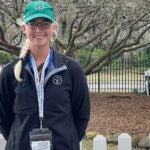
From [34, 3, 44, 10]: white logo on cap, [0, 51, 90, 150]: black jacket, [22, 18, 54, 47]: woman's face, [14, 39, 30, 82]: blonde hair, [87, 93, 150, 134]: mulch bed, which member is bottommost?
[87, 93, 150, 134]: mulch bed

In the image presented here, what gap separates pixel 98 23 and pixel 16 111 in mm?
8080

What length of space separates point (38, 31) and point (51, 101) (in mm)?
475

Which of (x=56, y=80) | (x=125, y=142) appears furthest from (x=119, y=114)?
(x=56, y=80)

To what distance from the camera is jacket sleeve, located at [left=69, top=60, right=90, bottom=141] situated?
3.57 meters

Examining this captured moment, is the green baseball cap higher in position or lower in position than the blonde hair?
higher

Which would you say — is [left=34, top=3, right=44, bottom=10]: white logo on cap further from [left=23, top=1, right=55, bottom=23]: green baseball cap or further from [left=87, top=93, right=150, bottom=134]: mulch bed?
[left=87, top=93, right=150, bottom=134]: mulch bed

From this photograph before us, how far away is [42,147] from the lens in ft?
10.9

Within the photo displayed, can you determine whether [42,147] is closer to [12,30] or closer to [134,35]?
[12,30]

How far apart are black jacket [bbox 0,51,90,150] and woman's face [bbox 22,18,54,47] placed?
0.17 m

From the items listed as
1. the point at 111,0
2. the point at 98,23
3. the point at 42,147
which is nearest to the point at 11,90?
the point at 42,147

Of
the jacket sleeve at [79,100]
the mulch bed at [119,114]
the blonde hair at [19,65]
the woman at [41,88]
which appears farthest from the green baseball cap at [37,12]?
the mulch bed at [119,114]

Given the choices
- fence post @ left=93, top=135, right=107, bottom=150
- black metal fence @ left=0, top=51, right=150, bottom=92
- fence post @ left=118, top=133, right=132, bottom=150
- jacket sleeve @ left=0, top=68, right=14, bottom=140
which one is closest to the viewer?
jacket sleeve @ left=0, top=68, right=14, bottom=140

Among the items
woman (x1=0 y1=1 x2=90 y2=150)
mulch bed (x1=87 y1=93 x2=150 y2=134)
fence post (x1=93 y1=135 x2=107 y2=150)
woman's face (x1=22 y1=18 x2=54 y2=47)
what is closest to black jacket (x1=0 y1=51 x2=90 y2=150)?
woman (x1=0 y1=1 x2=90 y2=150)

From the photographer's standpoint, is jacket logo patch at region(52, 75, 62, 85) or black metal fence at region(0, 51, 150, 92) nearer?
jacket logo patch at region(52, 75, 62, 85)
